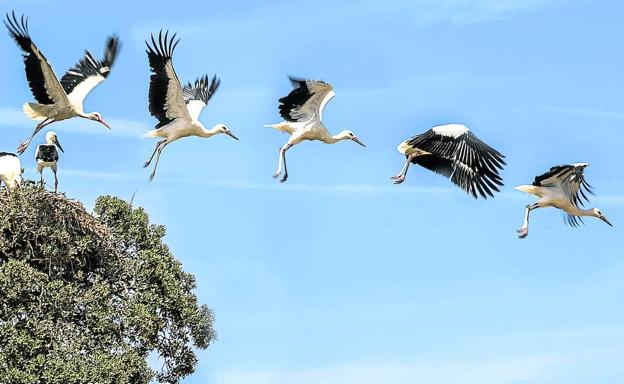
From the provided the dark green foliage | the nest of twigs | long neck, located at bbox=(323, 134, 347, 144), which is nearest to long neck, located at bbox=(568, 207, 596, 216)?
long neck, located at bbox=(323, 134, 347, 144)

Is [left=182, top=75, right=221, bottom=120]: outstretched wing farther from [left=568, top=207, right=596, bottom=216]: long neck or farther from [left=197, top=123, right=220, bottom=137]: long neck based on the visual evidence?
[left=568, top=207, right=596, bottom=216]: long neck

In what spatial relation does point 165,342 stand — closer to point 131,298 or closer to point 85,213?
point 131,298

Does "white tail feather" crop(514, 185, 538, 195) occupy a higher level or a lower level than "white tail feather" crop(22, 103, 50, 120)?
lower

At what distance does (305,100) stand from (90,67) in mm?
6989

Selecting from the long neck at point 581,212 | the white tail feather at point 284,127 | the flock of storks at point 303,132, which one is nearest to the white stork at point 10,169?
the flock of storks at point 303,132

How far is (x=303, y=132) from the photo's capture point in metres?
24.4

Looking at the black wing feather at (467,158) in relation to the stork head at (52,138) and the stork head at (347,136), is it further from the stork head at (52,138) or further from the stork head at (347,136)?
the stork head at (52,138)

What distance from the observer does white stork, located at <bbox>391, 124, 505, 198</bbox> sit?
73.7ft

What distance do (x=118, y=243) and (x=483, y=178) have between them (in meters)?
7.01

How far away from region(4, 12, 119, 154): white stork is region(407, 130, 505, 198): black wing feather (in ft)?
20.7

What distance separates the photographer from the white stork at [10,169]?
26609mm

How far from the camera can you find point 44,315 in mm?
24312

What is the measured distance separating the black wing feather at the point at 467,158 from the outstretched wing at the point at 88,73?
27.2 feet

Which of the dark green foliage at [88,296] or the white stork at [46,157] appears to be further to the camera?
the white stork at [46,157]
